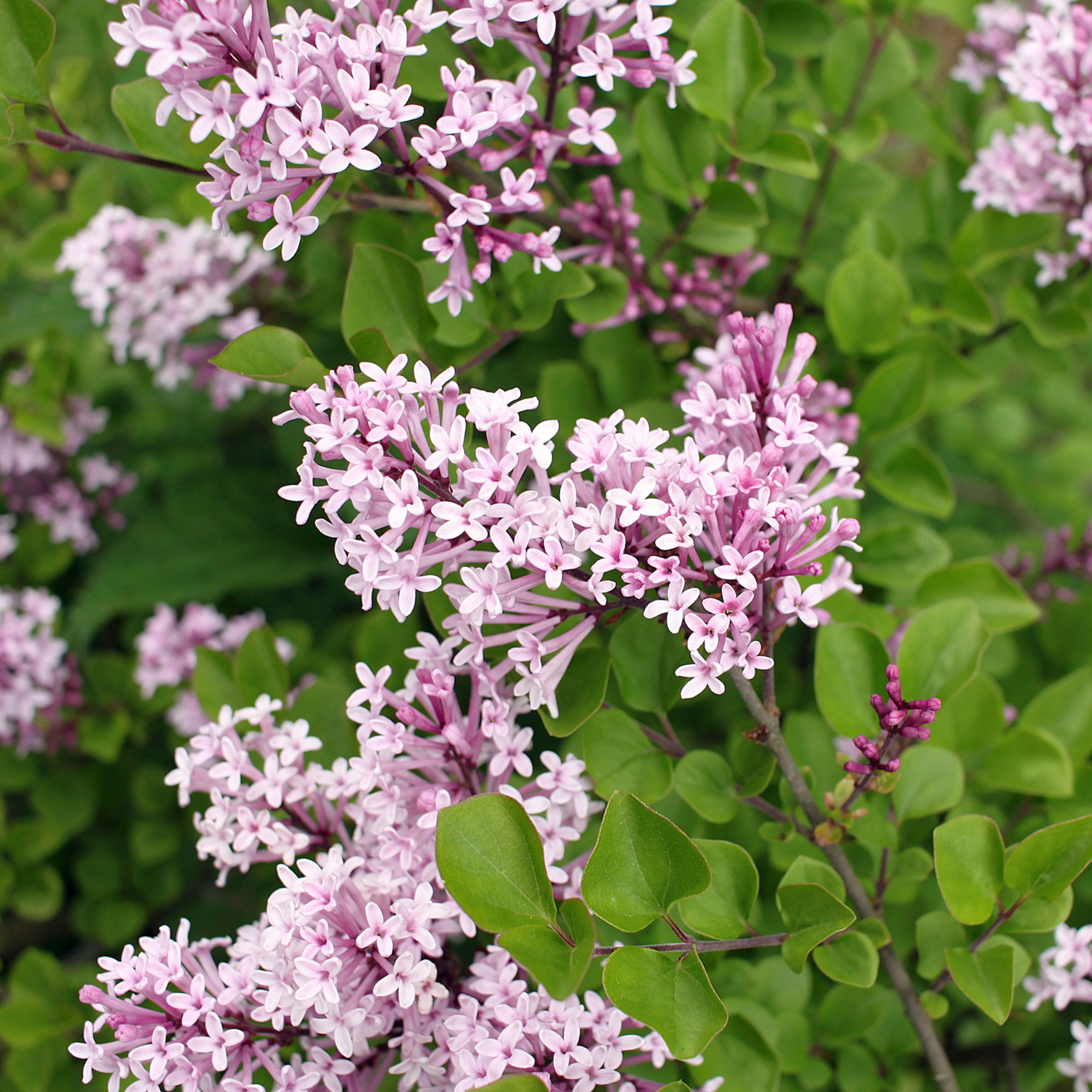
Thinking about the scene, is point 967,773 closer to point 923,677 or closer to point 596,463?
point 923,677

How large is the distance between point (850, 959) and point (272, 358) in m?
1.11

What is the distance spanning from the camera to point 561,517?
3.55 feet

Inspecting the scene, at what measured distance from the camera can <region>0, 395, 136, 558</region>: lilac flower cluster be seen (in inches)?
109

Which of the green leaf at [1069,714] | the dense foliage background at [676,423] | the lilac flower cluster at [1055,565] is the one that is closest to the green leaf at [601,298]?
the dense foliage background at [676,423]

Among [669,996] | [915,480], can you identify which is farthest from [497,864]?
[915,480]

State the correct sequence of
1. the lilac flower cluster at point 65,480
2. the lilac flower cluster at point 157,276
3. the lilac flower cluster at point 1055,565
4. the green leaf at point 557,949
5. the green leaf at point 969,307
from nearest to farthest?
the green leaf at point 557,949 < the green leaf at point 969,307 < the lilac flower cluster at point 157,276 < the lilac flower cluster at point 1055,565 < the lilac flower cluster at point 65,480

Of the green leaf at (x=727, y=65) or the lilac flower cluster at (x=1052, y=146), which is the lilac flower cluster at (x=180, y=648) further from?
the lilac flower cluster at (x=1052, y=146)

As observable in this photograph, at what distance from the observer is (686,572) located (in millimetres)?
1117

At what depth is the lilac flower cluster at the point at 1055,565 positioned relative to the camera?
232 centimetres

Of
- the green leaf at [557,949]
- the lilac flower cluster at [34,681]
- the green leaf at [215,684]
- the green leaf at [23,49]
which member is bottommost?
the lilac flower cluster at [34,681]

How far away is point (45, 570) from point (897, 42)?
8.76 ft

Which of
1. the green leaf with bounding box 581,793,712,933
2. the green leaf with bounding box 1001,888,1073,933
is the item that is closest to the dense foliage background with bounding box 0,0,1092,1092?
the green leaf with bounding box 1001,888,1073,933

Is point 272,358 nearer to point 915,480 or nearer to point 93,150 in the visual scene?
point 93,150

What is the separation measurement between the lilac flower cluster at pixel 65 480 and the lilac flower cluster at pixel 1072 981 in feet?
8.67
